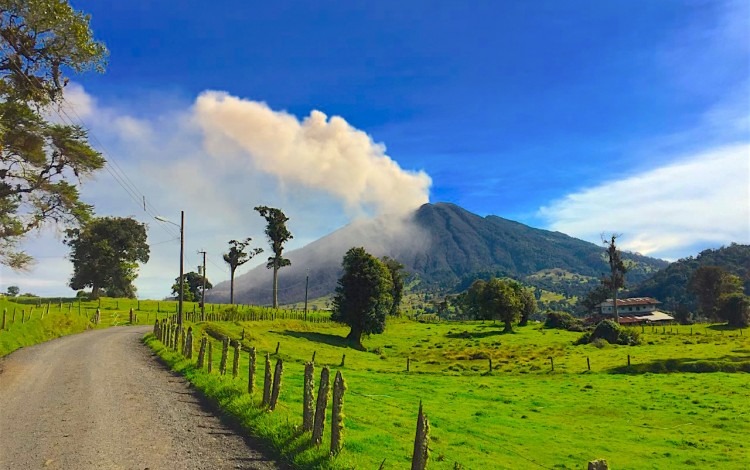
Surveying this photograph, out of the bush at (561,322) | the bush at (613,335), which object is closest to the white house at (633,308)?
the bush at (561,322)

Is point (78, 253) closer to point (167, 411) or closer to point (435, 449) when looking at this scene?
point (167, 411)

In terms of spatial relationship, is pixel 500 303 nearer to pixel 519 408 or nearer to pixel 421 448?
pixel 519 408

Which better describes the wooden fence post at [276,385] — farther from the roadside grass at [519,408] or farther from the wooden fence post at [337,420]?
the wooden fence post at [337,420]

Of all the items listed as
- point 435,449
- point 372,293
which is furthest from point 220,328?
point 435,449

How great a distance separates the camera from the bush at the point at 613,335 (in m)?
83.1

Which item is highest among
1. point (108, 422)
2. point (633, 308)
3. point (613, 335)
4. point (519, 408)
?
point (108, 422)

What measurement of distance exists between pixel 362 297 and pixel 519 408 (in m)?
50.3

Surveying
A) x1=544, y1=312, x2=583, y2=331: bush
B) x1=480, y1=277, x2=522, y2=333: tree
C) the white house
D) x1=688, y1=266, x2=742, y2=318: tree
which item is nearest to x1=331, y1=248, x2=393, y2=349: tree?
x1=480, y1=277, x2=522, y2=333: tree

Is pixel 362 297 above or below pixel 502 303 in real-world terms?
above

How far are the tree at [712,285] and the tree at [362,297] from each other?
117 meters

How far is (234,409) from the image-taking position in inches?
715

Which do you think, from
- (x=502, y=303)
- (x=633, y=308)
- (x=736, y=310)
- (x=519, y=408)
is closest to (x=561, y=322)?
(x=502, y=303)

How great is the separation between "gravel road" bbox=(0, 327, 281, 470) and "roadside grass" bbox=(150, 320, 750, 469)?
151cm

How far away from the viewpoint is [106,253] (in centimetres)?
10575
